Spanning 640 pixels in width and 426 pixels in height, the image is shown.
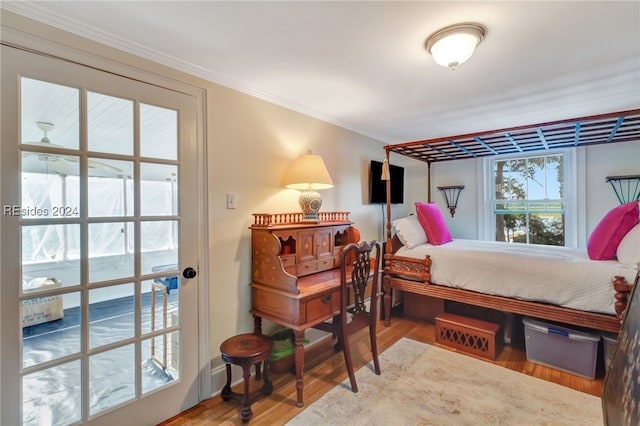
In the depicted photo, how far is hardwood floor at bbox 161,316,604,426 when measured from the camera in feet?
5.75

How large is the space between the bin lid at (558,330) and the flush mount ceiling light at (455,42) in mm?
2201

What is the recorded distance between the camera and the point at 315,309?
1944mm

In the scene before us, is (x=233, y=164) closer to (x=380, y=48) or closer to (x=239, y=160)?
(x=239, y=160)

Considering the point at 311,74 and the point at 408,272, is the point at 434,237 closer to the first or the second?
the point at 408,272

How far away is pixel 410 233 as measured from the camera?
3.10 metres

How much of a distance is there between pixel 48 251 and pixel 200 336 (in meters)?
0.99

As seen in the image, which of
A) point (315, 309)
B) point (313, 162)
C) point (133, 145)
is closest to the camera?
point (133, 145)

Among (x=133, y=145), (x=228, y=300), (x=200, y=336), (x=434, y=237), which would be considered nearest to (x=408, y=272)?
(x=434, y=237)

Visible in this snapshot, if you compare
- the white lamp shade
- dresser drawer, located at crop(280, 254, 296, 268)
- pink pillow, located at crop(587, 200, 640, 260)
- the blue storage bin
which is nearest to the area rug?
the blue storage bin

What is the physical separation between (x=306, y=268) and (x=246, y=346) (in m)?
0.71

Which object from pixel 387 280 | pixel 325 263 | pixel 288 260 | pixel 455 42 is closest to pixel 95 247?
pixel 288 260

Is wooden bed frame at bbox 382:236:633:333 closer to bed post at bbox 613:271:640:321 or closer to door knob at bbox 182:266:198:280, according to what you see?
bed post at bbox 613:271:640:321

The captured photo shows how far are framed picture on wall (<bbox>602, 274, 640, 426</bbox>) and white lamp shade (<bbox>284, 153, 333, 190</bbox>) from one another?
182 centimetres

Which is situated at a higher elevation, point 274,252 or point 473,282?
point 274,252
